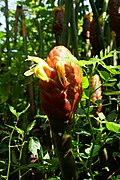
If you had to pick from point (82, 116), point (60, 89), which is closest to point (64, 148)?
point (60, 89)

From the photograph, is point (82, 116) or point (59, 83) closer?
point (59, 83)

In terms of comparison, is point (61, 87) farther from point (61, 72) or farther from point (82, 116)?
point (82, 116)

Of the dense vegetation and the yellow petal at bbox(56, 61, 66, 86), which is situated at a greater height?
the yellow petal at bbox(56, 61, 66, 86)

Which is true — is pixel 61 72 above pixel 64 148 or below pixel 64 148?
above

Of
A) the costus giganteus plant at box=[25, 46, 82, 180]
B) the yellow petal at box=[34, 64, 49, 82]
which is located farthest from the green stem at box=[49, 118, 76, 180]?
the yellow petal at box=[34, 64, 49, 82]

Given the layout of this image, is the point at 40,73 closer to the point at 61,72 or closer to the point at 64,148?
the point at 61,72

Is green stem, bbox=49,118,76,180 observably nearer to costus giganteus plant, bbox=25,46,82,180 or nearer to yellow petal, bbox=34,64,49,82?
costus giganteus plant, bbox=25,46,82,180

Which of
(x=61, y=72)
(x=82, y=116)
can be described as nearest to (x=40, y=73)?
(x=61, y=72)

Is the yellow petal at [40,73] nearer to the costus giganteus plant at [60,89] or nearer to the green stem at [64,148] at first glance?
the costus giganteus plant at [60,89]
